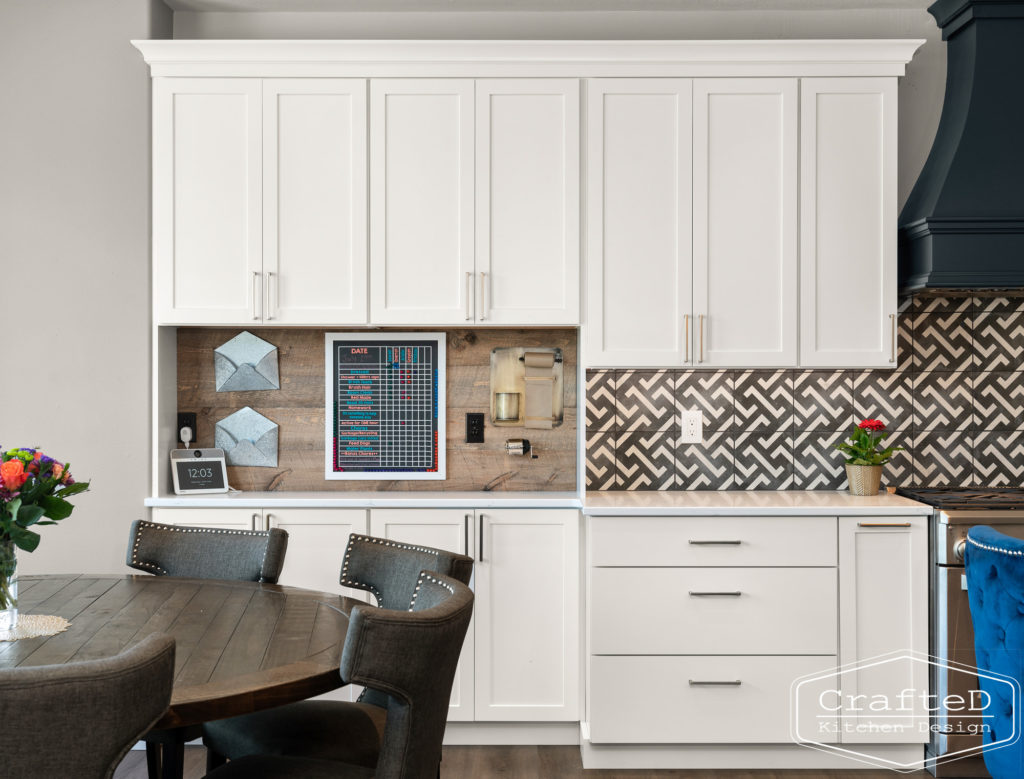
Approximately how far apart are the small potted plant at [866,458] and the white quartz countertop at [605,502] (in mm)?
54

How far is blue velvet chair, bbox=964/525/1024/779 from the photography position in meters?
1.79

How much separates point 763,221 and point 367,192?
5.07ft

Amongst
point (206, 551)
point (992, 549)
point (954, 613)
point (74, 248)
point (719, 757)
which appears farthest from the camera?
point (74, 248)

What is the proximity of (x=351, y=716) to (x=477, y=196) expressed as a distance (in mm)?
1952

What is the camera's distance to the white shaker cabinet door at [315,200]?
3.14 metres

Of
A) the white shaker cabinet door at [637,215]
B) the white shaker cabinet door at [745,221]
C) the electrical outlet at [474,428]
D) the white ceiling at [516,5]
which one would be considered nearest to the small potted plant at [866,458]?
the white shaker cabinet door at [745,221]

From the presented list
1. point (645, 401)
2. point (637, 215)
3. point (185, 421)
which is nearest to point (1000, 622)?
point (645, 401)

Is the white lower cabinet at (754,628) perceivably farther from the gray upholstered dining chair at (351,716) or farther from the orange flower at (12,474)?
the orange flower at (12,474)

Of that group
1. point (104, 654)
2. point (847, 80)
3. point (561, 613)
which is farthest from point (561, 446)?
point (104, 654)

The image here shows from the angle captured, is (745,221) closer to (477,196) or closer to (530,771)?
(477,196)

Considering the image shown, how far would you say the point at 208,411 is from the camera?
137 inches

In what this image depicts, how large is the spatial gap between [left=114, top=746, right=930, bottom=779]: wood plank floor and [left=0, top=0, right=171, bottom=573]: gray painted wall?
→ 804 millimetres

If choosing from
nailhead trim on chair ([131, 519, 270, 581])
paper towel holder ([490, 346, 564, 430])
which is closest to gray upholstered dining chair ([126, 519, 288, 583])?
nailhead trim on chair ([131, 519, 270, 581])

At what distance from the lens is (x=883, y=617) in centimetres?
290
